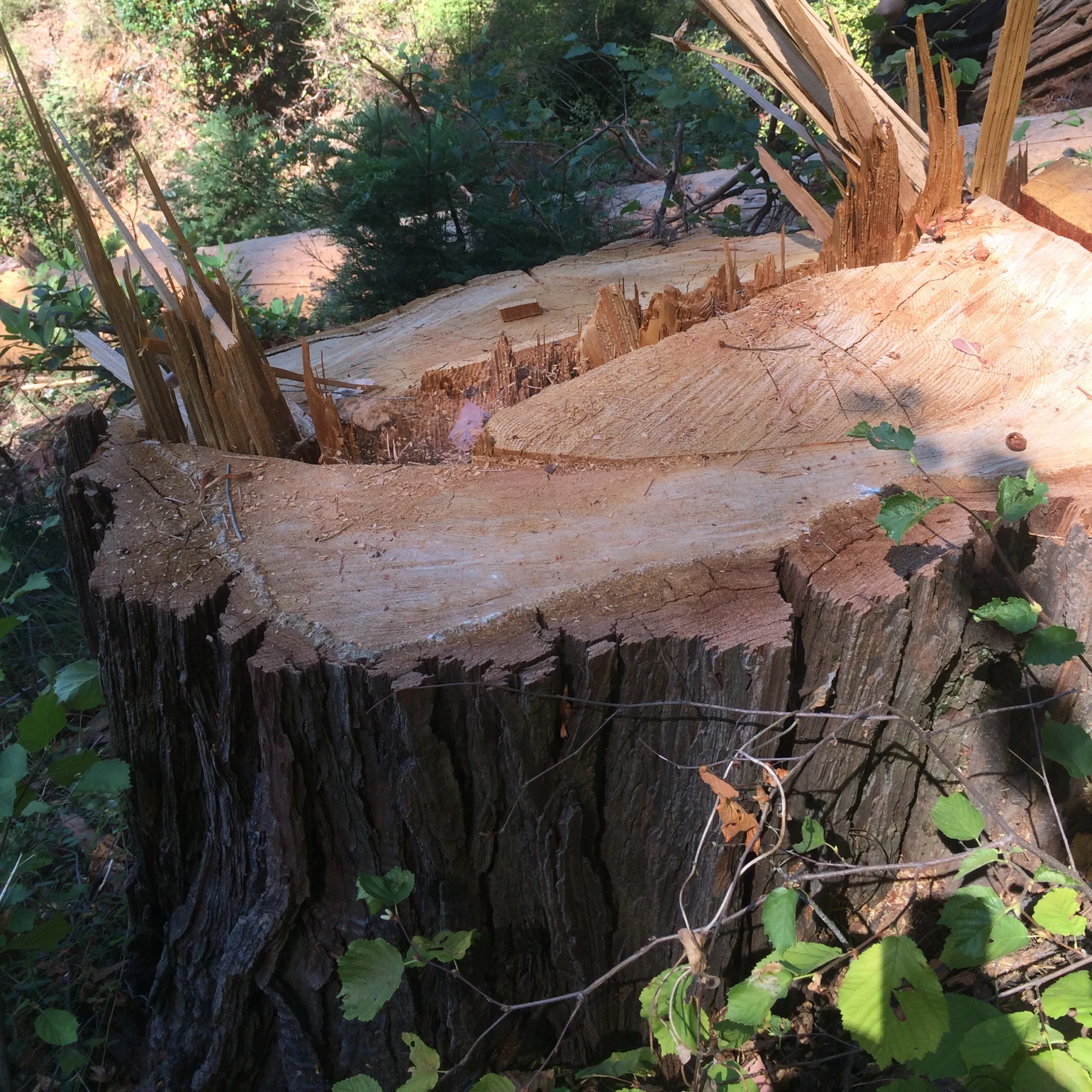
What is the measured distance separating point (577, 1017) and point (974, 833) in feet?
2.34

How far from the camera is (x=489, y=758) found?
1.21m

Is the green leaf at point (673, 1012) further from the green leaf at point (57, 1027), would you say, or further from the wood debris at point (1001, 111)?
the wood debris at point (1001, 111)

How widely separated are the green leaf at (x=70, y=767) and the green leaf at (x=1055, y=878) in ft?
4.85

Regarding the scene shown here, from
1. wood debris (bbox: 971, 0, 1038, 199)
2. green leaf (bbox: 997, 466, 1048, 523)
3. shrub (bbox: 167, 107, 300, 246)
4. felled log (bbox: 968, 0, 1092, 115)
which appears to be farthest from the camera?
shrub (bbox: 167, 107, 300, 246)

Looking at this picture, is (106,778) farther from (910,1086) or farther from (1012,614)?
(1012,614)

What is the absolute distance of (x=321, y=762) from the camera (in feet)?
4.08

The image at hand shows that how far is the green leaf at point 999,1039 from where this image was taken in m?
1.04

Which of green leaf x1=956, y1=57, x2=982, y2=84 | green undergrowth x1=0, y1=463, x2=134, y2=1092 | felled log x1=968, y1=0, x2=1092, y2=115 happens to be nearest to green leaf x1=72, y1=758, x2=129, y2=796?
green undergrowth x1=0, y1=463, x2=134, y2=1092

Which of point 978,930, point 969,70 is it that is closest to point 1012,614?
point 978,930

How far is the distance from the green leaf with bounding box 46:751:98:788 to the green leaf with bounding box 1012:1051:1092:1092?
56.5 inches

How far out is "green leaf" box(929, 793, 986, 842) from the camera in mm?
1199

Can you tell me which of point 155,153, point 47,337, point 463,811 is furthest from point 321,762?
point 155,153

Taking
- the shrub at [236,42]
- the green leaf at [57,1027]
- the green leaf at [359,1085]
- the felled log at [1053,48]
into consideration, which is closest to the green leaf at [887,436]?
the green leaf at [359,1085]

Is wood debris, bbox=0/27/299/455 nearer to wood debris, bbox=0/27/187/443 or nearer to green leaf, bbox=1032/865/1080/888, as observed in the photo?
wood debris, bbox=0/27/187/443
